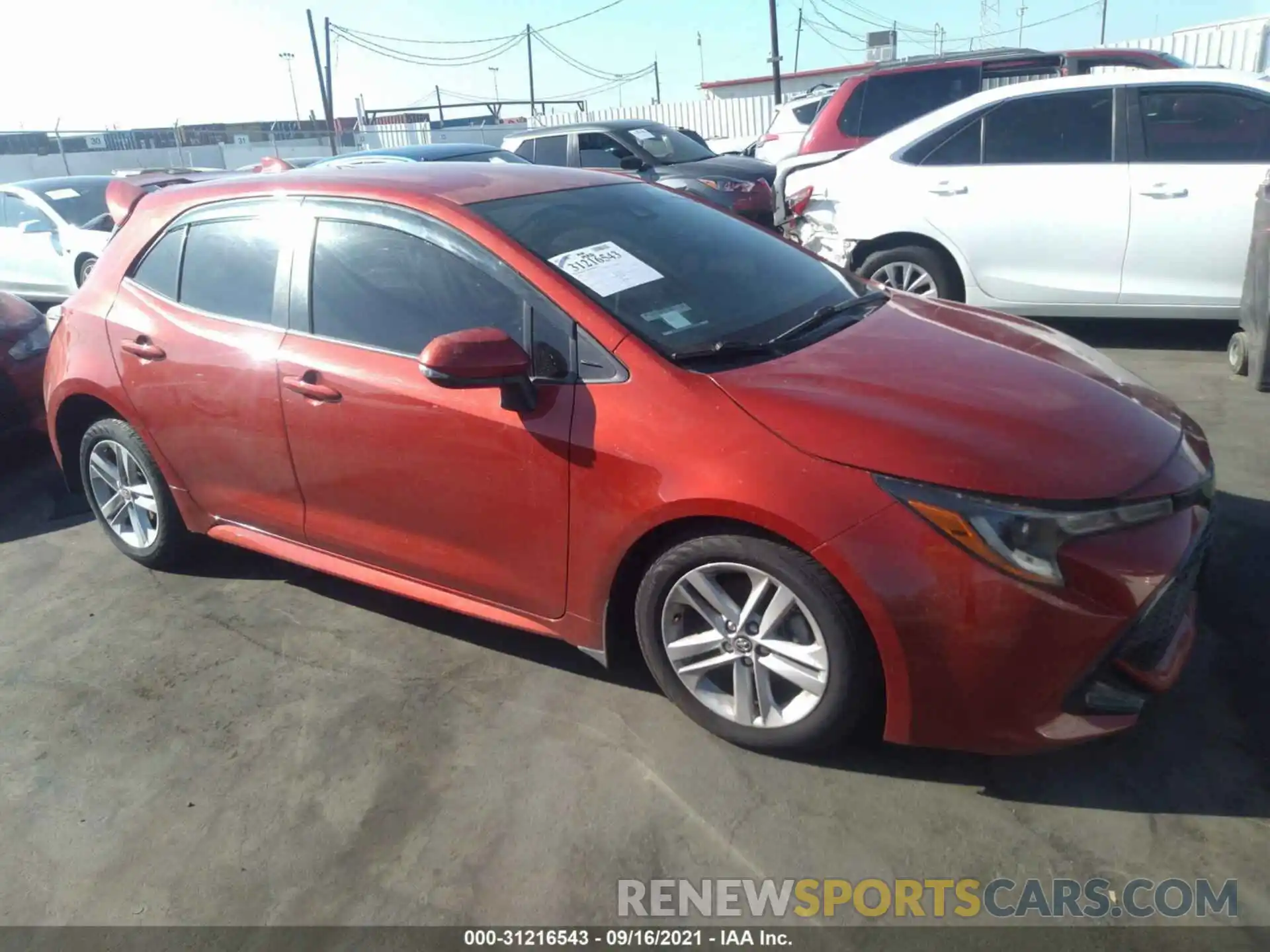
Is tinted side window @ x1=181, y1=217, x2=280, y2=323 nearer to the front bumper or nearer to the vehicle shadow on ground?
the front bumper

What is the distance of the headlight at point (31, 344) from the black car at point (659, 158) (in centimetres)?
542

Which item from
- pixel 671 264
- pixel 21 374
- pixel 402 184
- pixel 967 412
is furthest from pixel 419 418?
pixel 21 374

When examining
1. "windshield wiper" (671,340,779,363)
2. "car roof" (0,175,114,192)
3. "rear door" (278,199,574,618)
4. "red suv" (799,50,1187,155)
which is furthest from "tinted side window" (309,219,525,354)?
"car roof" (0,175,114,192)

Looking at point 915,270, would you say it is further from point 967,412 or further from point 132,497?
point 132,497

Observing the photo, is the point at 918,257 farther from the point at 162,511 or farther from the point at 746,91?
the point at 746,91

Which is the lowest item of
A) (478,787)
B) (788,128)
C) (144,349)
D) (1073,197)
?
(478,787)

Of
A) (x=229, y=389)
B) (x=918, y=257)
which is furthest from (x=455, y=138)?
(x=229, y=389)

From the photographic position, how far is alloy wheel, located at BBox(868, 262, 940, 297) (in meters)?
6.34

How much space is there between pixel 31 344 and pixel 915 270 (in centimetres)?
553

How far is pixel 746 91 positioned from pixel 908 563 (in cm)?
4098

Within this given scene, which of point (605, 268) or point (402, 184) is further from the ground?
point (402, 184)

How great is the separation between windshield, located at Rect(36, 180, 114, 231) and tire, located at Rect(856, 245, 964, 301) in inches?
318

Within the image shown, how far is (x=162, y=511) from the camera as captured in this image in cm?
396

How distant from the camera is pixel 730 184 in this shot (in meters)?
10.2
